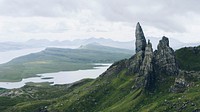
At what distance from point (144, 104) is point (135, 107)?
5243 mm

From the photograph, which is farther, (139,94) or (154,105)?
(139,94)

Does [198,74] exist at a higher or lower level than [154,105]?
higher

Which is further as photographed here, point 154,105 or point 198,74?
point 198,74

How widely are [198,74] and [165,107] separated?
147 ft

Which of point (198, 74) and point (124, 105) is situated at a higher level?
point (198, 74)

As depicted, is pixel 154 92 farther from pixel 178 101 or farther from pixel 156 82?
pixel 178 101

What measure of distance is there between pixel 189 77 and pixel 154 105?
32.8 metres

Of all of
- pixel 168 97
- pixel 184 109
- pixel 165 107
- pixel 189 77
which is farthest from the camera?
pixel 189 77

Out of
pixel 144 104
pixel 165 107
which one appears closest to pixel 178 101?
pixel 165 107

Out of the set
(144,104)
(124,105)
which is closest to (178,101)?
(144,104)

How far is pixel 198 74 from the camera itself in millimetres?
196125

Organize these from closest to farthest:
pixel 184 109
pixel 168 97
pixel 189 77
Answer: pixel 184 109, pixel 168 97, pixel 189 77

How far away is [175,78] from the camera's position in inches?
7598

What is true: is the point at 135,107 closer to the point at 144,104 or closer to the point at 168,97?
the point at 144,104
